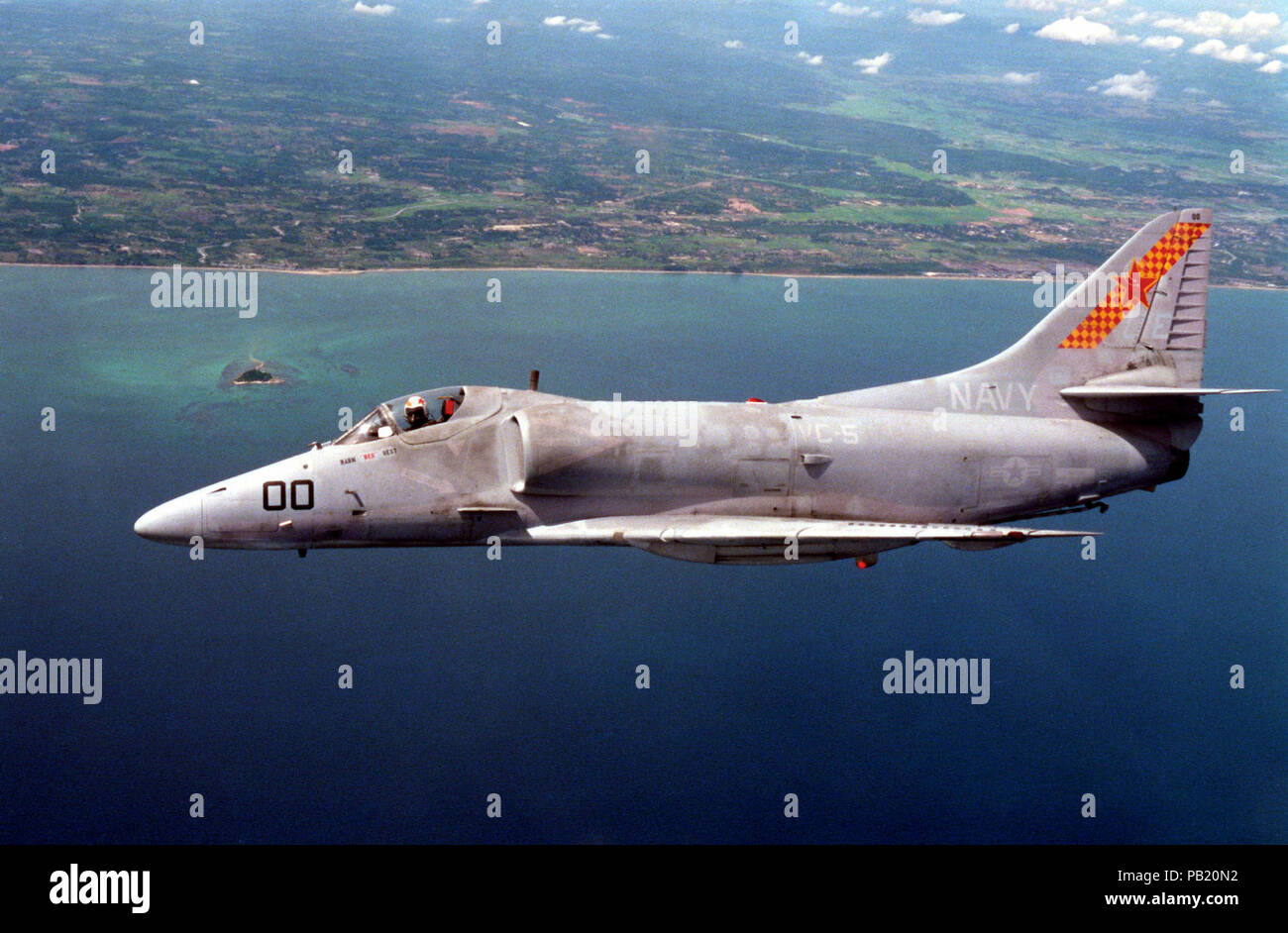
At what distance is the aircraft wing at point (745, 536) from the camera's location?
695 inches

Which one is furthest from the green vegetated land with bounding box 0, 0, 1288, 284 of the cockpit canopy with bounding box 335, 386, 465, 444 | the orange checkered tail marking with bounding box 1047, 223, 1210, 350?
the cockpit canopy with bounding box 335, 386, 465, 444

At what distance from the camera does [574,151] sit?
90.4 metres

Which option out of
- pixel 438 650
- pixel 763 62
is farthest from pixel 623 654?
pixel 763 62

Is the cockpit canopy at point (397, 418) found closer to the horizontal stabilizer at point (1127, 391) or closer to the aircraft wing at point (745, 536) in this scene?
the aircraft wing at point (745, 536)

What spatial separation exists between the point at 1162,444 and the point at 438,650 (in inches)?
873

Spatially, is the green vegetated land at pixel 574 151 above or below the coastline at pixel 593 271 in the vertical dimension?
above

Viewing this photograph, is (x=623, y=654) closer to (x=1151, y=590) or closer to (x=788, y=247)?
(x=1151, y=590)

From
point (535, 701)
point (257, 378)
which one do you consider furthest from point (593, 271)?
point (535, 701)

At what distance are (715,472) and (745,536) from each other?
1.37m

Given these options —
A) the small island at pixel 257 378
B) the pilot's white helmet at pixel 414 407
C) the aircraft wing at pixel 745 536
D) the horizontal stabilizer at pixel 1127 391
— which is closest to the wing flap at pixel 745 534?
the aircraft wing at pixel 745 536

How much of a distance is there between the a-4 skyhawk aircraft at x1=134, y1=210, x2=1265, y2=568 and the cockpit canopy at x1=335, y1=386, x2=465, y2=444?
0.10ft

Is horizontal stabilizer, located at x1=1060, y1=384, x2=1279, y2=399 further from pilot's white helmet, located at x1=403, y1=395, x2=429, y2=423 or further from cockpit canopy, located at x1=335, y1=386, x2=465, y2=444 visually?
pilot's white helmet, located at x1=403, y1=395, x2=429, y2=423

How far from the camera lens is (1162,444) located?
67.1ft

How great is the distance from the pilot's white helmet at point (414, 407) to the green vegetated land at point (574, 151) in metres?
42.5
